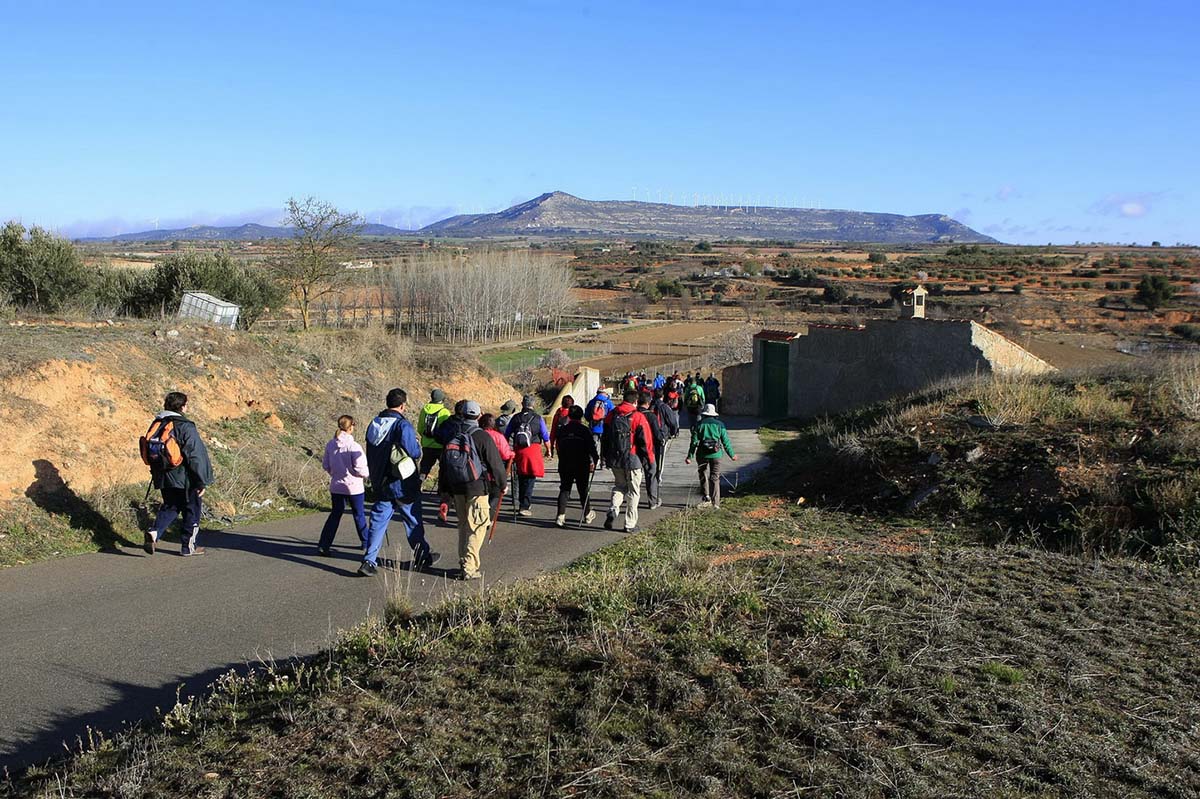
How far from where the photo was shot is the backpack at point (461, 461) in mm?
8305

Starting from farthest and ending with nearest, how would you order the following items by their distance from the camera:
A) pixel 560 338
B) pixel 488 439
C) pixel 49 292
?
pixel 560 338
pixel 49 292
pixel 488 439

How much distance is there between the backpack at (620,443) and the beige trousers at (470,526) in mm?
3040

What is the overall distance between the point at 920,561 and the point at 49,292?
23476mm

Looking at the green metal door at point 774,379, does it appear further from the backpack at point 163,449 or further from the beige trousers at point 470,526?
the backpack at point 163,449

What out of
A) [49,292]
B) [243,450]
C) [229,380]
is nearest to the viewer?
[243,450]

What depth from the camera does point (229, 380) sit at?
16578 millimetres

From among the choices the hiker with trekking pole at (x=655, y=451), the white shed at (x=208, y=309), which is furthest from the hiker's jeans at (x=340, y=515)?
the white shed at (x=208, y=309)

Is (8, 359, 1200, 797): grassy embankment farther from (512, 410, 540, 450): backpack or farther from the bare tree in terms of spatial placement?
Result: the bare tree

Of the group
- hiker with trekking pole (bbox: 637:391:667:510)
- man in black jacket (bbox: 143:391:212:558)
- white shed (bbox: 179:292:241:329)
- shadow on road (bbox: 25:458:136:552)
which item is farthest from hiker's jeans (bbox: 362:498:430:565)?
white shed (bbox: 179:292:241:329)

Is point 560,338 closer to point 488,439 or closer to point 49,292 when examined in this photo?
point 49,292

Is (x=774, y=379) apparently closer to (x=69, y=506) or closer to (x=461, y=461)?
(x=461, y=461)

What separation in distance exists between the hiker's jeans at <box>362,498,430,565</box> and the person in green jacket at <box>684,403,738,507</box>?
463cm

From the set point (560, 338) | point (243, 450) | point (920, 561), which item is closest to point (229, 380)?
point (243, 450)

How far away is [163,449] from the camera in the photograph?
8.95 m
